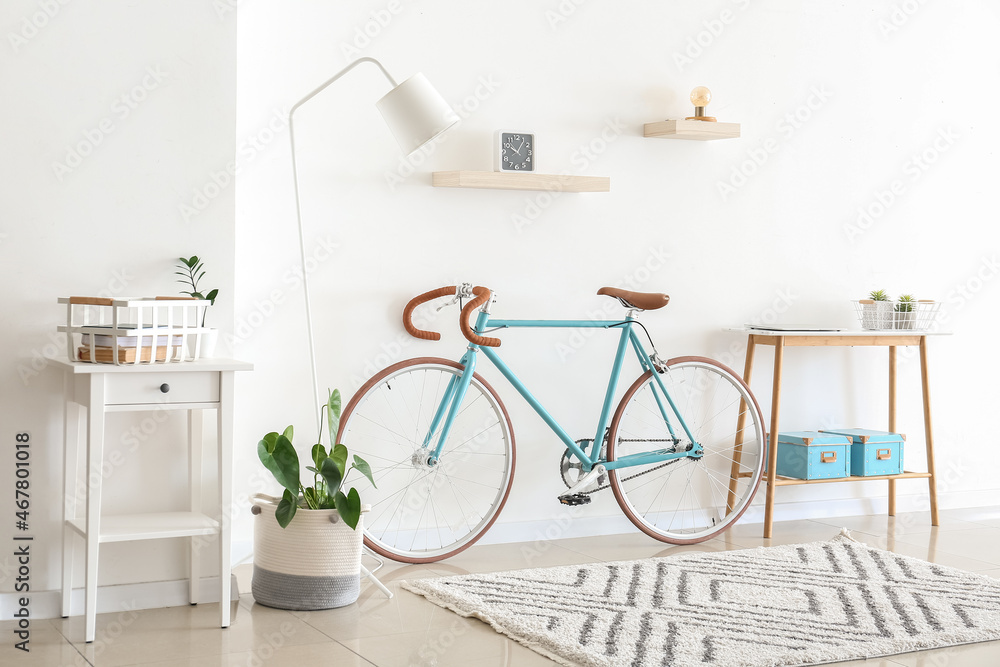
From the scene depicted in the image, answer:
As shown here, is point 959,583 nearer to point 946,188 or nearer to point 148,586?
point 946,188

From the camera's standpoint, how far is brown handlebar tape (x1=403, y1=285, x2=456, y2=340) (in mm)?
3309

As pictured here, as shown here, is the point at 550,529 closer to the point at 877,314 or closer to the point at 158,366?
the point at 877,314

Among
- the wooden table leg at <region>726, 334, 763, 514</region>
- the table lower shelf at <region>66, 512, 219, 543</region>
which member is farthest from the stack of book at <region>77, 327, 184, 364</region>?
the wooden table leg at <region>726, 334, 763, 514</region>

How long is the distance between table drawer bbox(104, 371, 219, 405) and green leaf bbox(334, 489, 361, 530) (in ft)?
1.40

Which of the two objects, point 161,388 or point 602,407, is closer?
point 161,388

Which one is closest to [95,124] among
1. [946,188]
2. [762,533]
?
[762,533]

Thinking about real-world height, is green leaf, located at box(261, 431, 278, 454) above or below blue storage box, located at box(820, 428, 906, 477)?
above

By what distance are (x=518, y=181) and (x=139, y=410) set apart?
57.5 inches

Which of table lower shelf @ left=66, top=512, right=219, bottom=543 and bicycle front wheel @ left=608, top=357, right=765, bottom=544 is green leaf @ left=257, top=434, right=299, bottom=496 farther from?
bicycle front wheel @ left=608, top=357, right=765, bottom=544

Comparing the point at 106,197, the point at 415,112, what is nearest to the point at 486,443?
the point at 415,112

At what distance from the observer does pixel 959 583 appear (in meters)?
3.09

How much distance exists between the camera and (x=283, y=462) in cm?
275

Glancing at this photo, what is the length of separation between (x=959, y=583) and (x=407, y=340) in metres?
1.85

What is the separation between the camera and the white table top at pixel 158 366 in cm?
247
